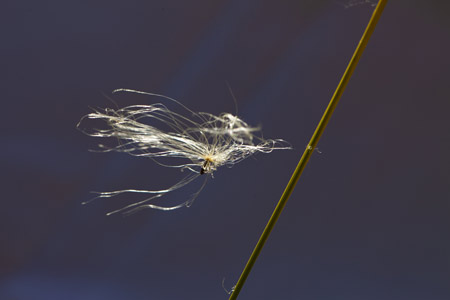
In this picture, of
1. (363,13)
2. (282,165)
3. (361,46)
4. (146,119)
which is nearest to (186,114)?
(146,119)

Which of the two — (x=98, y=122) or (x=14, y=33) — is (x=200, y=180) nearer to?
(x=98, y=122)

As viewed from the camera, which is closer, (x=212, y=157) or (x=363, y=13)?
(x=212, y=157)

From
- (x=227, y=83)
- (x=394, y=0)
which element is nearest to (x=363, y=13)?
(x=394, y=0)

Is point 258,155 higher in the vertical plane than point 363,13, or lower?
lower

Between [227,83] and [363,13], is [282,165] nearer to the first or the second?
[227,83]

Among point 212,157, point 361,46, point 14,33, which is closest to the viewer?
point 361,46

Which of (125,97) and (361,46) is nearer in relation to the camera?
(361,46)

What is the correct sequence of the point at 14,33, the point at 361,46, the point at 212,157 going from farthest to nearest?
the point at 14,33, the point at 212,157, the point at 361,46

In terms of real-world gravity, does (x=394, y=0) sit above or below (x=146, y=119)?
above

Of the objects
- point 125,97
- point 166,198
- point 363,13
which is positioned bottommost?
point 166,198

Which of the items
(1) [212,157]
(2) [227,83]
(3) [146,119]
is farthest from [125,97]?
(1) [212,157]
